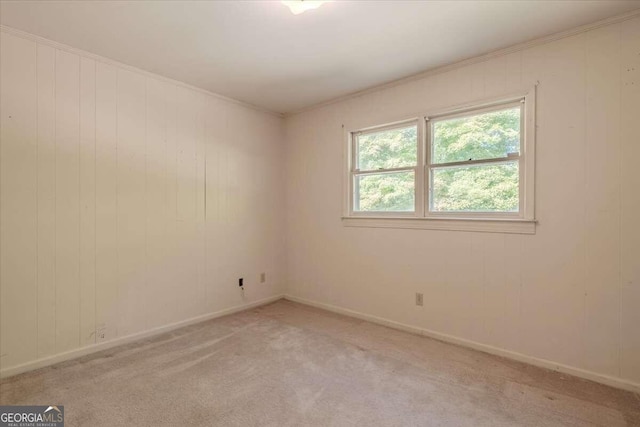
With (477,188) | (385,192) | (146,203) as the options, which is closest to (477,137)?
(477,188)

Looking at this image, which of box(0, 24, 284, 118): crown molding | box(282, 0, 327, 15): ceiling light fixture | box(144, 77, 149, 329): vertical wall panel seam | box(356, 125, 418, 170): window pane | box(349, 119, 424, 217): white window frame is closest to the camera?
box(282, 0, 327, 15): ceiling light fixture

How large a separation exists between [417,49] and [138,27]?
2.14 metres

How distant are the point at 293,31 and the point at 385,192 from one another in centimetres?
180

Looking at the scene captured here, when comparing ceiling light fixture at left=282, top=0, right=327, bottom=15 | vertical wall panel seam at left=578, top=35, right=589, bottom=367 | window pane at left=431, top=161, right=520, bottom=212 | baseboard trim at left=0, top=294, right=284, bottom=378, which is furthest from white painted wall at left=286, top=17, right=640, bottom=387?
baseboard trim at left=0, top=294, right=284, bottom=378

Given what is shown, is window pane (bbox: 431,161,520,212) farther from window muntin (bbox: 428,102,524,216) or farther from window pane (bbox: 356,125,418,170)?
window pane (bbox: 356,125,418,170)

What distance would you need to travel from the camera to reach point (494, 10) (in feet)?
6.63

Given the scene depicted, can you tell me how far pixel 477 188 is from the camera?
271cm

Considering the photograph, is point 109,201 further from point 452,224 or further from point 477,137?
point 477,137

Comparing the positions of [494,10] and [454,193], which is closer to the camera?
[494,10]

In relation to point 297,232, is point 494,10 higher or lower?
higher

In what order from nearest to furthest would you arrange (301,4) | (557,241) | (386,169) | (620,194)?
1. (301,4)
2. (620,194)
3. (557,241)
4. (386,169)

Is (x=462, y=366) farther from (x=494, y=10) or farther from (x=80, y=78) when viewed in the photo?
(x=80, y=78)

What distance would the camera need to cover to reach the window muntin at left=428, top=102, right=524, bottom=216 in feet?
8.32

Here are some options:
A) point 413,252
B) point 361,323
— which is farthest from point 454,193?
point 361,323
